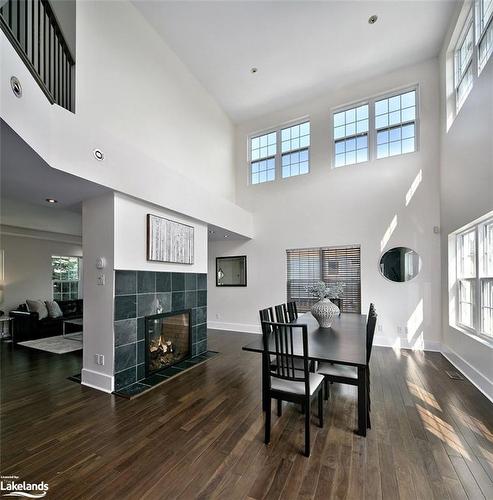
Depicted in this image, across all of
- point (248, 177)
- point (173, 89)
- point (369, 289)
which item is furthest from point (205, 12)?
point (369, 289)

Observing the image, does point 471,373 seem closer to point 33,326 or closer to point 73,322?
point 73,322

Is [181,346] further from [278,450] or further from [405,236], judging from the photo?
[405,236]

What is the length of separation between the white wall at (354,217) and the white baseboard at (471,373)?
0.61 meters

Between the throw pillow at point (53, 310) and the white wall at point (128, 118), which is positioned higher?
the white wall at point (128, 118)

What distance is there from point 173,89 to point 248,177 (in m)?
2.73

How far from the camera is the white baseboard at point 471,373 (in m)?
2.98

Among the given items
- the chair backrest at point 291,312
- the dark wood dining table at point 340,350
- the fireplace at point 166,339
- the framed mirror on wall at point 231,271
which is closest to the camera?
the dark wood dining table at point 340,350

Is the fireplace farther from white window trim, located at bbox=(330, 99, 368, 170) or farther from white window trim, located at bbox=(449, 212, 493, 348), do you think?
white window trim, located at bbox=(330, 99, 368, 170)

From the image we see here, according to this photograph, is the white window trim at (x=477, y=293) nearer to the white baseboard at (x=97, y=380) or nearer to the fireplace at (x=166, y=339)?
the fireplace at (x=166, y=339)

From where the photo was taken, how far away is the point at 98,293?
3.34 metres

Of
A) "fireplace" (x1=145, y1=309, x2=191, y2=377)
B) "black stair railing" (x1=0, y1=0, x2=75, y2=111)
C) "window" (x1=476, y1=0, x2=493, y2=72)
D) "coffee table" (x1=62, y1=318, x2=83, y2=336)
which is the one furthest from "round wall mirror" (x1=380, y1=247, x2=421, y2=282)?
"coffee table" (x1=62, y1=318, x2=83, y2=336)

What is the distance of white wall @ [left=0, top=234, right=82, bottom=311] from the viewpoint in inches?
258

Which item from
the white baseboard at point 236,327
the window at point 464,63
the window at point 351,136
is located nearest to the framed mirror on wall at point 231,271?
the white baseboard at point 236,327

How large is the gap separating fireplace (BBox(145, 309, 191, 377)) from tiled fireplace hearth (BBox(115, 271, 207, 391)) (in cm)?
2
